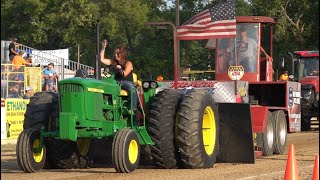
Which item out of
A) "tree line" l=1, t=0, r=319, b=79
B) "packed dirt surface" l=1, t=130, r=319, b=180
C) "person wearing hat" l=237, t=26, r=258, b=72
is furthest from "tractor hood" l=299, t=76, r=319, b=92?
"packed dirt surface" l=1, t=130, r=319, b=180

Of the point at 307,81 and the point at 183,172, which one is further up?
the point at 307,81

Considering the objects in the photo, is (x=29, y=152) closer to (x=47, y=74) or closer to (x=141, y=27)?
(x=47, y=74)

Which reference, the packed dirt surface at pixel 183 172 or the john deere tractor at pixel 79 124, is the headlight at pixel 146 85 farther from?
the packed dirt surface at pixel 183 172

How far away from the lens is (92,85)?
11727mm

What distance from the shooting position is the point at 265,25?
20156mm

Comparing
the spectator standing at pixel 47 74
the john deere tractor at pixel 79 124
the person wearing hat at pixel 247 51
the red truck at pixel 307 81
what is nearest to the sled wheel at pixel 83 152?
the john deere tractor at pixel 79 124

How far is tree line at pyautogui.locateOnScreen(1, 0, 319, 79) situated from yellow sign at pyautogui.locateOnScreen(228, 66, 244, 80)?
690 cm

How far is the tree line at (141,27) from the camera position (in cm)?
2609

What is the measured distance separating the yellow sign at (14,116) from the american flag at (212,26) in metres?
5.88

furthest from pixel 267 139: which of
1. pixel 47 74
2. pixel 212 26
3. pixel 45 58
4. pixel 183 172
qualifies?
pixel 45 58

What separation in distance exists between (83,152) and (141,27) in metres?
21.9

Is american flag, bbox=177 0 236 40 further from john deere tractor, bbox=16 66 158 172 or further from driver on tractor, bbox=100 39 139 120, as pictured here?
driver on tractor, bbox=100 39 139 120

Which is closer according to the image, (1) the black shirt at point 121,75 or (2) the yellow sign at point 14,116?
(1) the black shirt at point 121,75

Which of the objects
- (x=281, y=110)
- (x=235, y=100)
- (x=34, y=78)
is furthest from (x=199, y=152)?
(x=34, y=78)
